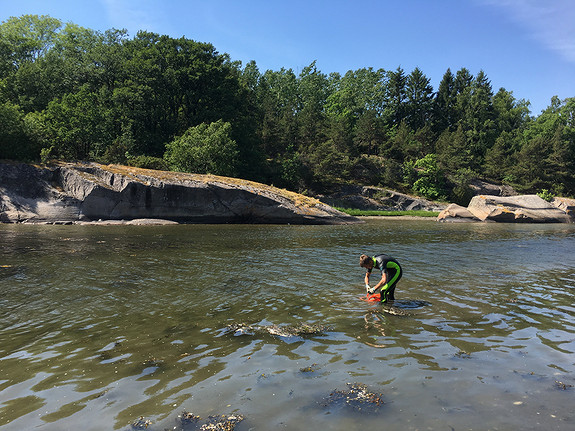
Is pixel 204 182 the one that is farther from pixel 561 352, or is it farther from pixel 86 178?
pixel 561 352

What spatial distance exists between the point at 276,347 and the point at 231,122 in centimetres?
5344

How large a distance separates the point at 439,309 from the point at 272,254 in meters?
9.26

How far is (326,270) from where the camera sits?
1348cm

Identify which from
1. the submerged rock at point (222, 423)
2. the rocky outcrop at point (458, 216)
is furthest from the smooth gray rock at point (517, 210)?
Result: the submerged rock at point (222, 423)

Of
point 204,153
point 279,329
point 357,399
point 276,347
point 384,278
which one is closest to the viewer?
point 357,399

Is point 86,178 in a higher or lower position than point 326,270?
higher

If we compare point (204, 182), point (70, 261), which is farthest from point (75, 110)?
point (70, 261)

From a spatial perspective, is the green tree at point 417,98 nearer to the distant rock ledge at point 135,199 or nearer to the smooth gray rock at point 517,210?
the smooth gray rock at point 517,210

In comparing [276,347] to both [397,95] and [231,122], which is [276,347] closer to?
[231,122]

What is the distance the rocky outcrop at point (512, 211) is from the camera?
43656 mm

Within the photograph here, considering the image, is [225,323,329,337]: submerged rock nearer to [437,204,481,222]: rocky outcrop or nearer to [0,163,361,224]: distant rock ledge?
[0,163,361,224]: distant rock ledge

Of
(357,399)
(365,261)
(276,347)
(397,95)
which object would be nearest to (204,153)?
(365,261)

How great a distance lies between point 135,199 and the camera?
99.6 feet

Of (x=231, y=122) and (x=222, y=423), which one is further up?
(x=231, y=122)
